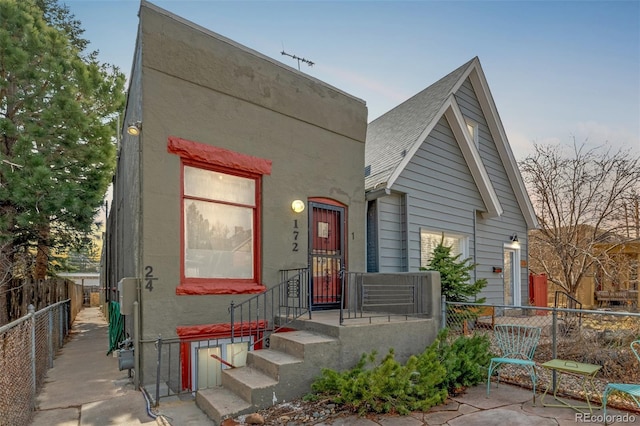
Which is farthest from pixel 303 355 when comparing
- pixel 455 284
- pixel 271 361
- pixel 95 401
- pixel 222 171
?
pixel 455 284

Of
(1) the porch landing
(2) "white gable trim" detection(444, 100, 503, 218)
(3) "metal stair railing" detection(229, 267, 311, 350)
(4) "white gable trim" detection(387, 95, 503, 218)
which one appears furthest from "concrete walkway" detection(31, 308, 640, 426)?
(2) "white gable trim" detection(444, 100, 503, 218)

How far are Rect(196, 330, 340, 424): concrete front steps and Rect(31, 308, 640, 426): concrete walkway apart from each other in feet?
0.83

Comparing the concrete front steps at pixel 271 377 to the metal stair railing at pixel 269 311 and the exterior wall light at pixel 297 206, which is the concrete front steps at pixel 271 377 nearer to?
the metal stair railing at pixel 269 311

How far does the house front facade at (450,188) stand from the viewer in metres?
8.88

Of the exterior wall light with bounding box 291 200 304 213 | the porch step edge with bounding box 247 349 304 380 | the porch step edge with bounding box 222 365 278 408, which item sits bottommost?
the porch step edge with bounding box 222 365 278 408

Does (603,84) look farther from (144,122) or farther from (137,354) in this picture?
(137,354)

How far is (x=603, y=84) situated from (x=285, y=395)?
12.6 meters

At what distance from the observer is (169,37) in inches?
228

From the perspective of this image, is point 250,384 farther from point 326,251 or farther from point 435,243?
point 435,243

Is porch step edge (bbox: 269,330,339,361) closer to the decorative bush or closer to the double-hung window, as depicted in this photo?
the decorative bush

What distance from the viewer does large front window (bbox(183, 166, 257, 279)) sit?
19.5ft

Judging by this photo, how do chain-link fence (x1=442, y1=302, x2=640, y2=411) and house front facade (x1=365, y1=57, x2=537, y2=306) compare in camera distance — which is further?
house front facade (x1=365, y1=57, x2=537, y2=306)

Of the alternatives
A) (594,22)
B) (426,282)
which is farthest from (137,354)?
(594,22)

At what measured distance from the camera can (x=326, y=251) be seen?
298 inches
